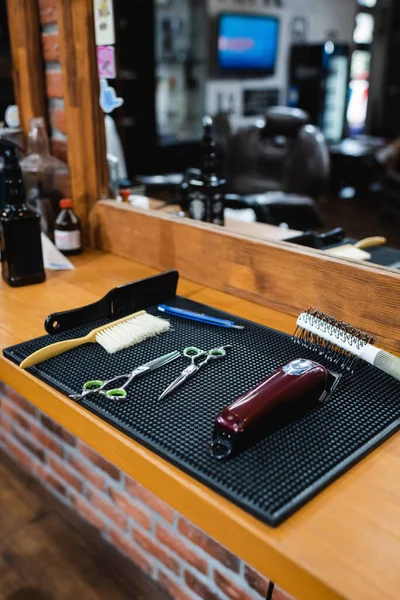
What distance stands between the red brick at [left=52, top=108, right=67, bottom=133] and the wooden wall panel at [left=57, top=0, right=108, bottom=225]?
0.07 metres

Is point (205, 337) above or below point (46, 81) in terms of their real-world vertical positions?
below

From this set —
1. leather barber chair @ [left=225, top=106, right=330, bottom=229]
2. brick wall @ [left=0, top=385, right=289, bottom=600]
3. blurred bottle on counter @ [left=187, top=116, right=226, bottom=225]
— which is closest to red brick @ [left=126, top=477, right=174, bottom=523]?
brick wall @ [left=0, top=385, right=289, bottom=600]

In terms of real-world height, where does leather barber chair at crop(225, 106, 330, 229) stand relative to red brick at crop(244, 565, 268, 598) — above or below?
above

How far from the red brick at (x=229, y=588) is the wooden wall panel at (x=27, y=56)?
4.66 ft

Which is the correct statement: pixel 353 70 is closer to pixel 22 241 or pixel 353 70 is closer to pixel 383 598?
pixel 22 241

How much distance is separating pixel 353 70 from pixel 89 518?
6.72 meters

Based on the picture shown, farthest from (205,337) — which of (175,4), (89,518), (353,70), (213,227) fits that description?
(353,70)

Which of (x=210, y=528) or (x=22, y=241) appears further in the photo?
(x=22, y=241)

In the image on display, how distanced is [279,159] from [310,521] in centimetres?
325

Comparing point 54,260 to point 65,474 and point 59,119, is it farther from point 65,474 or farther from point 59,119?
point 65,474

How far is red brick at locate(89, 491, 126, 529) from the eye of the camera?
1.69 metres

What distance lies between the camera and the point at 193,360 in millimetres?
1014

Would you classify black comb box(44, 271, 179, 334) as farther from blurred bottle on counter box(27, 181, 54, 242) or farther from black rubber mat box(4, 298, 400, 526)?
blurred bottle on counter box(27, 181, 54, 242)

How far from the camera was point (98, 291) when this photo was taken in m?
1.38
